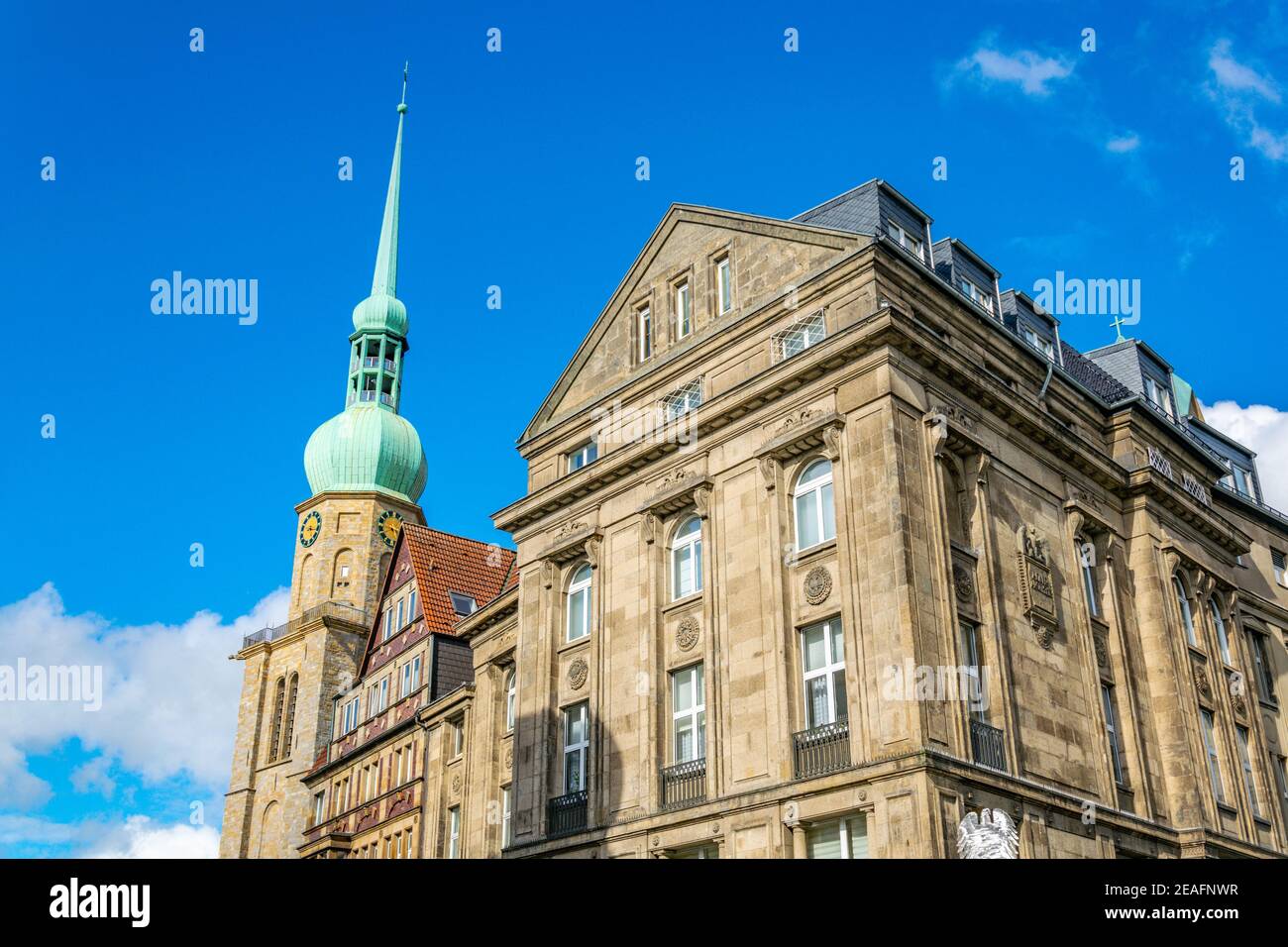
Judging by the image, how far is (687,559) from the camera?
2938cm

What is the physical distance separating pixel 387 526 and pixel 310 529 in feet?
16.6

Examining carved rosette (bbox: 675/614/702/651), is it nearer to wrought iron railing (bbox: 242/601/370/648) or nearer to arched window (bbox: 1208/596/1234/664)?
arched window (bbox: 1208/596/1234/664)

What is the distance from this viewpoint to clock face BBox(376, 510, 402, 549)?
257ft

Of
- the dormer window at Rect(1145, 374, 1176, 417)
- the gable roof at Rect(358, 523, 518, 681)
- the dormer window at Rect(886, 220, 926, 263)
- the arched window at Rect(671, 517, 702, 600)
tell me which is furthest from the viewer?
the gable roof at Rect(358, 523, 518, 681)

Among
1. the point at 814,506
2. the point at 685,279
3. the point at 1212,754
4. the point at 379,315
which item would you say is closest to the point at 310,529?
the point at 379,315

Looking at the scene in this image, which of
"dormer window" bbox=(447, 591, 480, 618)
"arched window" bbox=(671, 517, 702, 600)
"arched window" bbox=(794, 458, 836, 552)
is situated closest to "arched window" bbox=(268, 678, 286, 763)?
"dormer window" bbox=(447, 591, 480, 618)

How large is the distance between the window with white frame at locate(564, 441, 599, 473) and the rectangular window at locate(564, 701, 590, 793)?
6.42m

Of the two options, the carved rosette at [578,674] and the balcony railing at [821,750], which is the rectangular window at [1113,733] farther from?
the carved rosette at [578,674]

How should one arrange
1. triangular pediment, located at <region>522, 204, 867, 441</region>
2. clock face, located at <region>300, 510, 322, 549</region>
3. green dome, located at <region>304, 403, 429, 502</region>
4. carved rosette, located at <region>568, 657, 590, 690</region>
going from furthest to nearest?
1. green dome, located at <region>304, 403, 429, 502</region>
2. clock face, located at <region>300, 510, 322, 549</region>
3. carved rosette, located at <region>568, 657, 590, 690</region>
4. triangular pediment, located at <region>522, 204, 867, 441</region>

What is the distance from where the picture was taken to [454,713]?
137 ft
